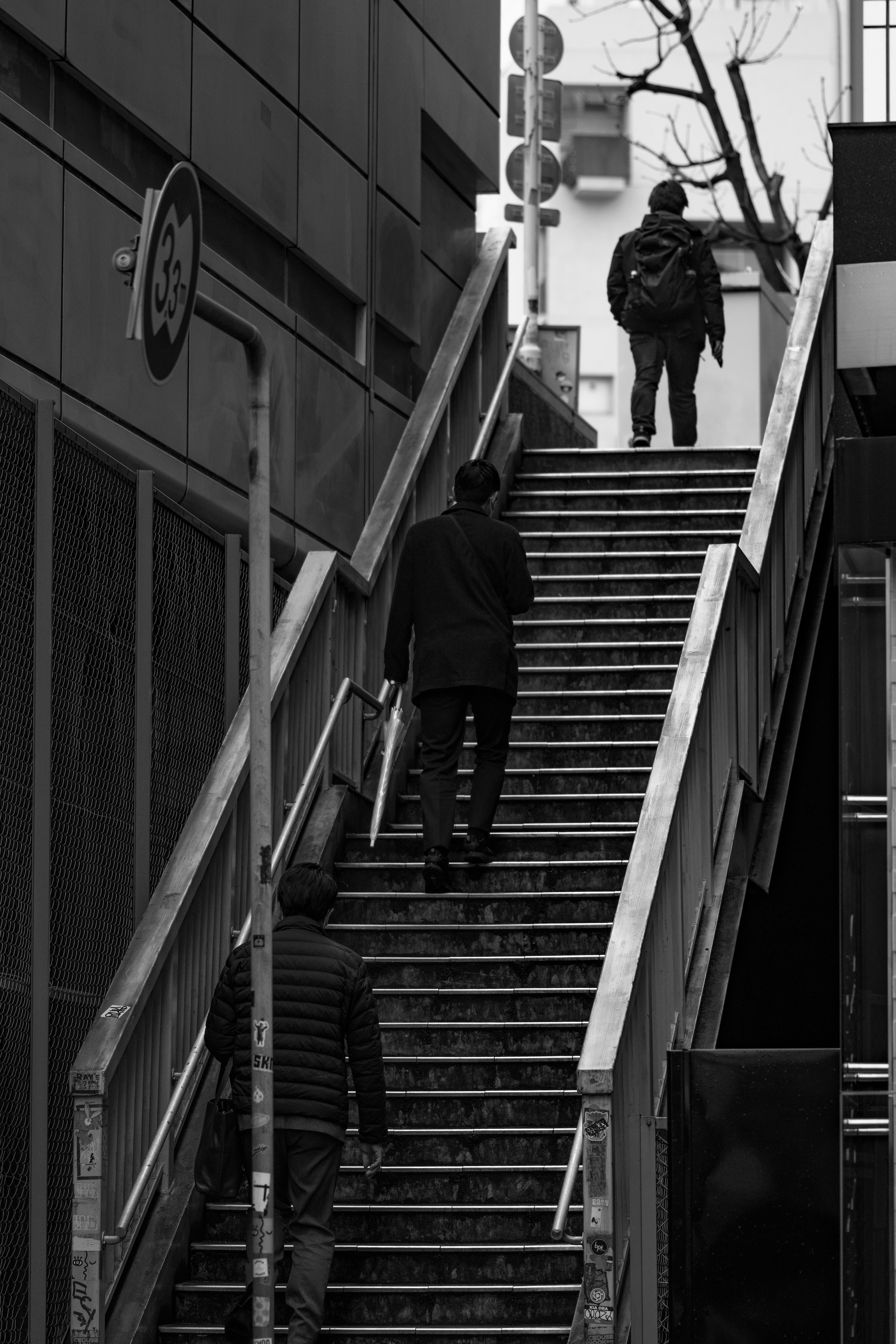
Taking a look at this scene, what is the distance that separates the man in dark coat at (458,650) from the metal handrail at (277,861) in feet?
1.38

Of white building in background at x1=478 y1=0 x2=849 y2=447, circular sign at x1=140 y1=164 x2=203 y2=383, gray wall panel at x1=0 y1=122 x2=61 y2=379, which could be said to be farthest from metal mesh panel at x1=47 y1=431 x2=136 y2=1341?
white building in background at x1=478 y1=0 x2=849 y2=447

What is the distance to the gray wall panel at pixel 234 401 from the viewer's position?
10719mm

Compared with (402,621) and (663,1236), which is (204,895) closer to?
(402,621)

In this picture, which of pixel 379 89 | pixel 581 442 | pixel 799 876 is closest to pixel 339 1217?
pixel 799 876

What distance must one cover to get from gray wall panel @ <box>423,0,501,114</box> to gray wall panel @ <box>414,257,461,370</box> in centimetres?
149

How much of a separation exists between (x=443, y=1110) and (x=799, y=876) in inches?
145

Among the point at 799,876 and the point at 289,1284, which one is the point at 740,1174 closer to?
the point at 289,1284

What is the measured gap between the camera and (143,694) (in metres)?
8.84

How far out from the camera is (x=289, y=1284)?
7.62 meters

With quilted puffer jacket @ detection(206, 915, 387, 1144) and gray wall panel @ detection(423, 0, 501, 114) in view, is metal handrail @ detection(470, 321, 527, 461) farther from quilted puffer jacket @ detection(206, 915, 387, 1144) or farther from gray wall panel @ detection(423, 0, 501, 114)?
quilted puffer jacket @ detection(206, 915, 387, 1144)

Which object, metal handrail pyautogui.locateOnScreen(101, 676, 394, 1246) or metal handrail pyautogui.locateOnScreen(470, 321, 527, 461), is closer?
metal handrail pyautogui.locateOnScreen(101, 676, 394, 1246)

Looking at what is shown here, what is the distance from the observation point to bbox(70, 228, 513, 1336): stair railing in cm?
759

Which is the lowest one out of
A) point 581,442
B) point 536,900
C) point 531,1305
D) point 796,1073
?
point 531,1305

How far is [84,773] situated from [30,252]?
1908mm
